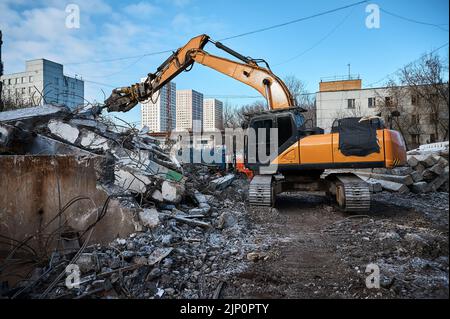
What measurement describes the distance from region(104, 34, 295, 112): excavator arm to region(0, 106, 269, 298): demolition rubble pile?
200 centimetres

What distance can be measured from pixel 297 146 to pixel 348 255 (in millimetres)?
2827

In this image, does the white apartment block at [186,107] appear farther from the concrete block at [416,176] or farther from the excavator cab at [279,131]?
the excavator cab at [279,131]

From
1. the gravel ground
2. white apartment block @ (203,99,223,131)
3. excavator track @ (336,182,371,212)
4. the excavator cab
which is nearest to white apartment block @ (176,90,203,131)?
white apartment block @ (203,99,223,131)

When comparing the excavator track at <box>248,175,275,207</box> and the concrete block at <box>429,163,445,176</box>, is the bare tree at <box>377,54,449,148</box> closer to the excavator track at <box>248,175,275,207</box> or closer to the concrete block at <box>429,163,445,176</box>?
the concrete block at <box>429,163,445,176</box>

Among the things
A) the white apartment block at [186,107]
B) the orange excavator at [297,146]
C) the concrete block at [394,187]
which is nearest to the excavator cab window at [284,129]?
the orange excavator at [297,146]

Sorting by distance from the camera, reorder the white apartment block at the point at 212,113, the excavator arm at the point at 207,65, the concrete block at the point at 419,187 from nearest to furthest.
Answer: the excavator arm at the point at 207,65 → the concrete block at the point at 419,187 → the white apartment block at the point at 212,113

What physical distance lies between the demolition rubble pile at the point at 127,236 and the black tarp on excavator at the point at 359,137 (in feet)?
8.30

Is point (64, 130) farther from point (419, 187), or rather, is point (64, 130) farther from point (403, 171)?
point (403, 171)

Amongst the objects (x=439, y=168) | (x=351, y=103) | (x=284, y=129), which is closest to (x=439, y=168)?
(x=439, y=168)

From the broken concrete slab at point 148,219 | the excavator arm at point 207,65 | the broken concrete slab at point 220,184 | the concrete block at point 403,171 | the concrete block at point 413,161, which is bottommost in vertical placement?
the broken concrete slab at point 148,219

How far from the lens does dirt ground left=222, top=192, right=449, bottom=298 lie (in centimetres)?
288

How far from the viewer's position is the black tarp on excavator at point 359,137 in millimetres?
5801

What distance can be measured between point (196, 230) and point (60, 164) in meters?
2.22

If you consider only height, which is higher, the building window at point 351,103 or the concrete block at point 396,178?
the building window at point 351,103
